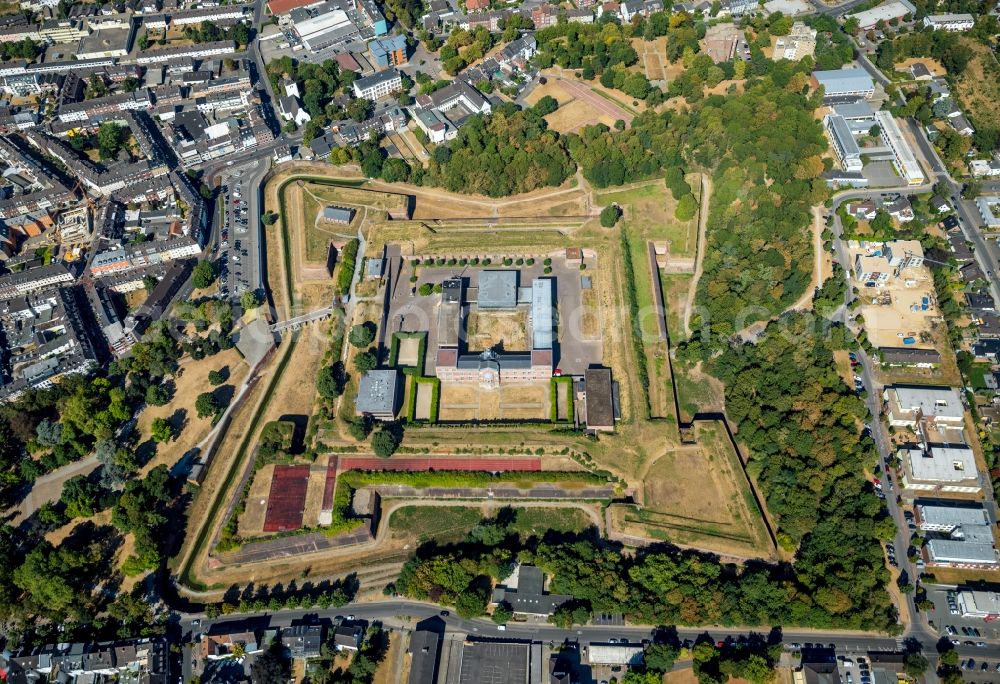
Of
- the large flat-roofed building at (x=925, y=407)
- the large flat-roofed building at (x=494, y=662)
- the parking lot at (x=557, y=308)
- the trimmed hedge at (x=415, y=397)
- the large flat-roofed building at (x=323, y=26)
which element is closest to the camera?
the large flat-roofed building at (x=494, y=662)

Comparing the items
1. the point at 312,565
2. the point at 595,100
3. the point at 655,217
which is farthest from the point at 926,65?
the point at 312,565

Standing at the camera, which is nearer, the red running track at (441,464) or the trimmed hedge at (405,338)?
the red running track at (441,464)

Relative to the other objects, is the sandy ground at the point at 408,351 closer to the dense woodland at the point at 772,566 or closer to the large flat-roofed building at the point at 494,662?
the dense woodland at the point at 772,566

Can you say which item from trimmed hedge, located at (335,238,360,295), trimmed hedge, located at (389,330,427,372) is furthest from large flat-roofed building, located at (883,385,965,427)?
trimmed hedge, located at (335,238,360,295)

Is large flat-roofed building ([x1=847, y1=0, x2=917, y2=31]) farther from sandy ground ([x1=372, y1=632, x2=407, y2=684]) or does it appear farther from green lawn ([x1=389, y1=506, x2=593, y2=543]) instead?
sandy ground ([x1=372, y1=632, x2=407, y2=684])

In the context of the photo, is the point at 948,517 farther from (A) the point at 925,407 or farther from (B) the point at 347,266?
(B) the point at 347,266

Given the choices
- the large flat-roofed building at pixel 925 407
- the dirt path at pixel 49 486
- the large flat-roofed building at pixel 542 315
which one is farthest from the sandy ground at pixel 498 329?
the dirt path at pixel 49 486

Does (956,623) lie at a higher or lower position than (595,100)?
lower
